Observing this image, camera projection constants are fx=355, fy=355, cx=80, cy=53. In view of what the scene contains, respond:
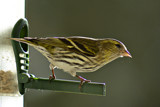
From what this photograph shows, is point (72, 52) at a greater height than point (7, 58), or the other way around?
point (72, 52)

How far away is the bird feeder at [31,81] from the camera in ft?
4.51

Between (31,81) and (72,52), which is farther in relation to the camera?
(31,81)

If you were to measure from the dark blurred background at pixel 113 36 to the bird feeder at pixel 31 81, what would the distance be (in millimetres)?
1259

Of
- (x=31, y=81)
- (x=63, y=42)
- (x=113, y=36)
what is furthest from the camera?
(x=113, y=36)

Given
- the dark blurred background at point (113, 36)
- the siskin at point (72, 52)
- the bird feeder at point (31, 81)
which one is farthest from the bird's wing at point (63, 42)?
the dark blurred background at point (113, 36)

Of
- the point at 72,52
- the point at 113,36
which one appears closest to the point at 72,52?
the point at 72,52

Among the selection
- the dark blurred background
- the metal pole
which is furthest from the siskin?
the dark blurred background

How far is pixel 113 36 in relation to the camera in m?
2.86

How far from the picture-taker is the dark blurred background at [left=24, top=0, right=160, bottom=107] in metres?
2.86

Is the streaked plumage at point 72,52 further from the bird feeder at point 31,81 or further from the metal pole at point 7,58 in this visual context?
the metal pole at point 7,58

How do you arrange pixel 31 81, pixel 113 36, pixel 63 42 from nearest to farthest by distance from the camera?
pixel 63 42 → pixel 31 81 → pixel 113 36

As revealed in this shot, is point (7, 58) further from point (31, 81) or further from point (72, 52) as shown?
point (72, 52)

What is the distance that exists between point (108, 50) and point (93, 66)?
0.32 ft

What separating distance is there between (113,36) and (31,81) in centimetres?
146
